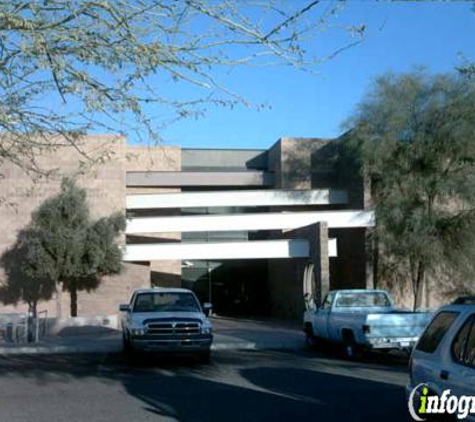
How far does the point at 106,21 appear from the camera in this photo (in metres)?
8.23

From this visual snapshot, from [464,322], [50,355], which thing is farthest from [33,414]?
[50,355]

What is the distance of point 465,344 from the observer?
20.9 ft

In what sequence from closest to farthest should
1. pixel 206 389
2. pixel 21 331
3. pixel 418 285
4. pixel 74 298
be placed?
pixel 206 389 → pixel 21 331 → pixel 418 285 → pixel 74 298

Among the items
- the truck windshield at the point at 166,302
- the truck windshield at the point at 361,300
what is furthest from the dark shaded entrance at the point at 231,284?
the truck windshield at the point at 166,302

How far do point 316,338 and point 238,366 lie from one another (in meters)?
4.43

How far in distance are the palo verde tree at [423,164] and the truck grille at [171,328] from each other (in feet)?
47.7

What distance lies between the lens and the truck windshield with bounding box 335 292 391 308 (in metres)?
18.8

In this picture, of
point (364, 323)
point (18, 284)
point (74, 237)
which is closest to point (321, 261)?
point (74, 237)

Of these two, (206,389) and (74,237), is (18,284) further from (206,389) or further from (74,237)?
(206,389)

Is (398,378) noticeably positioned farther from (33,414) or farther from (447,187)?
(447,187)

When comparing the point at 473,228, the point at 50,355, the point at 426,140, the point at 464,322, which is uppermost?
the point at 426,140

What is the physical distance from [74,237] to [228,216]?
6.92 meters

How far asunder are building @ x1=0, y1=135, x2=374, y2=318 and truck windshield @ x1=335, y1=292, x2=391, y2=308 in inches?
318

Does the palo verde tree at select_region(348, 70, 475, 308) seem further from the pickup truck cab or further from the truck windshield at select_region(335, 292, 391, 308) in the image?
the pickup truck cab
